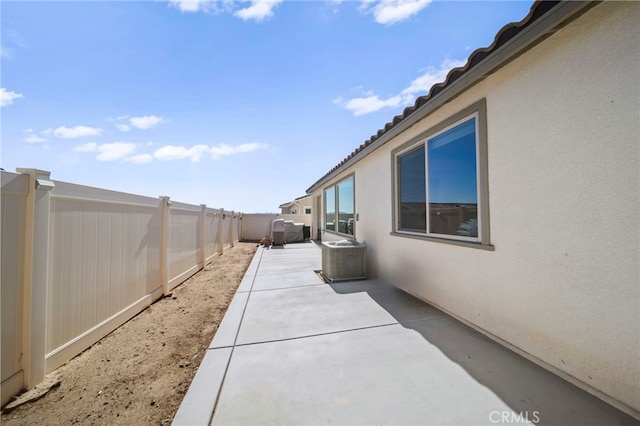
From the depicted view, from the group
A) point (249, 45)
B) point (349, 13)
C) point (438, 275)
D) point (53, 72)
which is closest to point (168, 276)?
point (53, 72)

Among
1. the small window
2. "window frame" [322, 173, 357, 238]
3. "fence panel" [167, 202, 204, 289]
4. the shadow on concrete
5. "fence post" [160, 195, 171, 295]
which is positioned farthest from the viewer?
the small window

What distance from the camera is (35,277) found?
2146 mm

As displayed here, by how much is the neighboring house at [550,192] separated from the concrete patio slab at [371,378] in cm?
36

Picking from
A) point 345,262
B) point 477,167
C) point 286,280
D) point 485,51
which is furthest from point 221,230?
point 485,51

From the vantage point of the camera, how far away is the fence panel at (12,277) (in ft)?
6.30

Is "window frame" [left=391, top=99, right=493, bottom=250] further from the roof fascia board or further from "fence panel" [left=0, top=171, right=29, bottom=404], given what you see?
"fence panel" [left=0, top=171, right=29, bottom=404]

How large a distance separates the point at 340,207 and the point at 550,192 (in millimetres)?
6946

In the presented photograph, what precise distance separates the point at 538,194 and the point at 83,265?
5061 mm

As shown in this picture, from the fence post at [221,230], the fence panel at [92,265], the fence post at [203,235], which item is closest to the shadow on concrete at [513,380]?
the fence panel at [92,265]

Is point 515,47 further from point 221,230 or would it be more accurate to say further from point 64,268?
point 221,230

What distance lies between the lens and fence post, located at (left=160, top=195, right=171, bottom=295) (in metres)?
4.92

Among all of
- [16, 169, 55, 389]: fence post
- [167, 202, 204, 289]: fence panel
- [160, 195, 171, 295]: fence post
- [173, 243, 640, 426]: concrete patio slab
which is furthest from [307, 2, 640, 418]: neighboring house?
[167, 202, 204, 289]: fence panel

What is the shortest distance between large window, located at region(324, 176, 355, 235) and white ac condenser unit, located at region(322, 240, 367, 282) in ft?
6.30

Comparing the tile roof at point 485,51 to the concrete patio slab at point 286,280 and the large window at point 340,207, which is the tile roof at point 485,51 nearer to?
the large window at point 340,207
